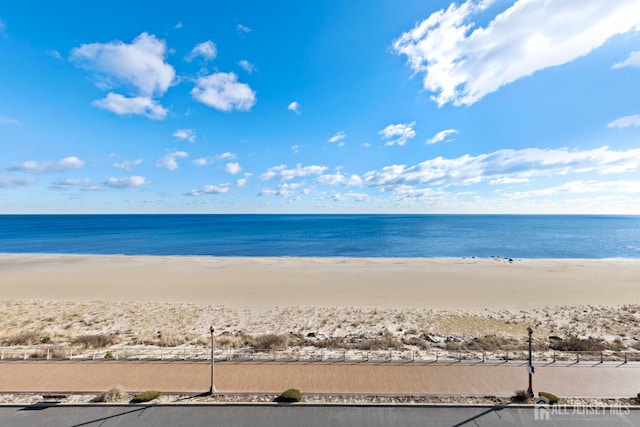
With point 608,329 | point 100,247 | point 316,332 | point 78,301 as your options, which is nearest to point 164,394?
point 316,332

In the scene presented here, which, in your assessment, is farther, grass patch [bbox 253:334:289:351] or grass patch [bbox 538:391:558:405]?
grass patch [bbox 253:334:289:351]

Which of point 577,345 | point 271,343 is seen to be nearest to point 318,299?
point 271,343

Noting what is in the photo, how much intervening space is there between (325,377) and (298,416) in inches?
108

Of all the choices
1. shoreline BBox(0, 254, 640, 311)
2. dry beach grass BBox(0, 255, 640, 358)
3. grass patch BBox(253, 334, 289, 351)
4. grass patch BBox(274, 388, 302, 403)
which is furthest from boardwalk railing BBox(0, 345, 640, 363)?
shoreline BBox(0, 254, 640, 311)

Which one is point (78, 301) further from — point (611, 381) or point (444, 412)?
point (611, 381)

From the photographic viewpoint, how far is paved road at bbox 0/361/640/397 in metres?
12.7

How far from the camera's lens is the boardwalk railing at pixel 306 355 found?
15203 millimetres

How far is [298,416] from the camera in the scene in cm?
1109

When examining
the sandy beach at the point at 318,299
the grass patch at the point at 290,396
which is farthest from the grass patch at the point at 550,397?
the grass patch at the point at 290,396

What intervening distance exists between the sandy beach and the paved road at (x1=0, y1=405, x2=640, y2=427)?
648 centimetres

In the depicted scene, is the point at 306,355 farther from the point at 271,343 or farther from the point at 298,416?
the point at 298,416

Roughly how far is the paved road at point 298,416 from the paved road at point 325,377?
1.08 metres

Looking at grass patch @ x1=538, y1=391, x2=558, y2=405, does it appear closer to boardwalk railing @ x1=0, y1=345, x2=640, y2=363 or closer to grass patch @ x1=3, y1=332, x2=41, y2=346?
boardwalk railing @ x1=0, y1=345, x2=640, y2=363

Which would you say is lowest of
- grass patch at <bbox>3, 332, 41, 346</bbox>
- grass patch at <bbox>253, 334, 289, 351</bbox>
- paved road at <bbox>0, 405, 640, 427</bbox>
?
paved road at <bbox>0, 405, 640, 427</bbox>
